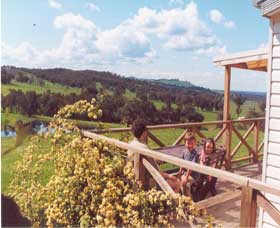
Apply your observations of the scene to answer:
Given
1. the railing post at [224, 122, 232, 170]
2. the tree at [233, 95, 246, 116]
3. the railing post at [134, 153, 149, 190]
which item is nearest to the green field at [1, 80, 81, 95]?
the railing post at [134, 153, 149, 190]

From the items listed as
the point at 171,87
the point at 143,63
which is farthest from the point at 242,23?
the point at 171,87

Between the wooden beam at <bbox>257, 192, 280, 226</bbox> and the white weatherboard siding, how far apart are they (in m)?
1.28

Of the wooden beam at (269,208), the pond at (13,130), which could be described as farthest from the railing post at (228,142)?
the wooden beam at (269,208)

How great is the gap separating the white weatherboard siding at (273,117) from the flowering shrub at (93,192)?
1.05 metres

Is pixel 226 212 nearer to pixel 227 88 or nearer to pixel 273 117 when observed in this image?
pixel 273 117

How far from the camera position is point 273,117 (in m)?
3.03

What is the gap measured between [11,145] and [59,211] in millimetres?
1290

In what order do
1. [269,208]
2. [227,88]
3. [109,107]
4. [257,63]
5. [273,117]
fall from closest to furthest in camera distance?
1. [269,208]
2. [273,117]
3. [109,107]
4. [257,63]
5. [227,88]

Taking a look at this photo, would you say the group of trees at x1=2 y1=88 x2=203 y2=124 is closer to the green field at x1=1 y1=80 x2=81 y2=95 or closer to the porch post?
the green field at x1=1 y1=80 x2=81 y2=95

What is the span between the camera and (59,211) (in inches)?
90.7

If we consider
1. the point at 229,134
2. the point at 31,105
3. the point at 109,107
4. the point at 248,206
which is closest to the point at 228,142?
the point at 229,134

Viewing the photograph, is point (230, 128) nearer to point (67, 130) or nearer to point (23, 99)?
point (23, 99)

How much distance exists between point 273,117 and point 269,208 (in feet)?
4.60

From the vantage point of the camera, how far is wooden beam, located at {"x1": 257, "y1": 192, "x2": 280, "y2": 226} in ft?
5.74
